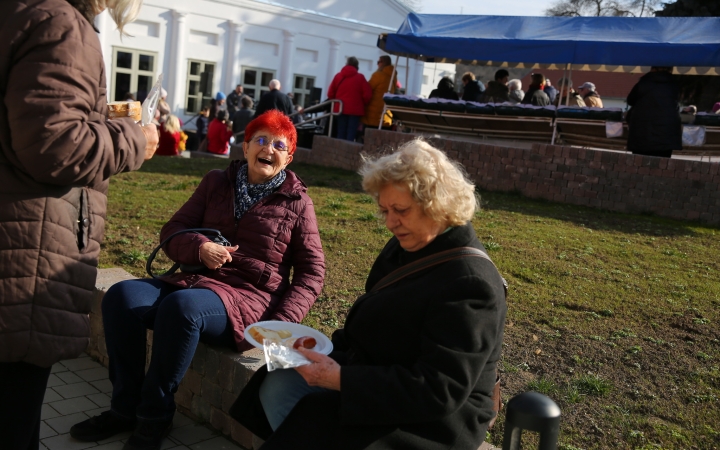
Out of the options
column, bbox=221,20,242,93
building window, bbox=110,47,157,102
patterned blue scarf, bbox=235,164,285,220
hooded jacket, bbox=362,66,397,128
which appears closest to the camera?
patterned blue scarf, bbox=235,164,285,220

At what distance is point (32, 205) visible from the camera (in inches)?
89.9

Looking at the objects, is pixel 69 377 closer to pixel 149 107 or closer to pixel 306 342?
pixel 306 342

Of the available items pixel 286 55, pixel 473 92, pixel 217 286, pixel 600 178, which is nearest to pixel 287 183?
pixel 217 286

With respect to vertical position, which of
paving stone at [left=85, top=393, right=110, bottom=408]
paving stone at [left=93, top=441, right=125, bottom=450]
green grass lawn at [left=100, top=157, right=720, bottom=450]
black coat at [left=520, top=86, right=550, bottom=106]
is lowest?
paving stone at [left=85, top=393, right=110, bottom=408]

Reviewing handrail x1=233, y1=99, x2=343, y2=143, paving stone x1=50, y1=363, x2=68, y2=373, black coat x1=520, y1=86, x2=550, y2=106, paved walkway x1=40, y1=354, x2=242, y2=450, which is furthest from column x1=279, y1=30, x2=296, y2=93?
paved walkway x1=40, y1=354, x2=242, y2=450

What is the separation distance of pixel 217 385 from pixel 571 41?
1014 cm

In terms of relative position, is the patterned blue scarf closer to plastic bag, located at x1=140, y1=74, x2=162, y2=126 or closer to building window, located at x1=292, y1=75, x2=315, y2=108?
plastic bag, located at x1=140, y1=74, x2=162, y2=126

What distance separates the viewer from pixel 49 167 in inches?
87.4

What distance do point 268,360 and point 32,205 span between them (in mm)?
908

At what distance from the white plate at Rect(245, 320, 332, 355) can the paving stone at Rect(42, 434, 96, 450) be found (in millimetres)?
993

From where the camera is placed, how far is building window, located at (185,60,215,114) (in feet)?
88.9

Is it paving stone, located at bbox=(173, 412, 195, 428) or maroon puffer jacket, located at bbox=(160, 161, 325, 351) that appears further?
paving stone, located at bbox=(173, 412, 195, 428)

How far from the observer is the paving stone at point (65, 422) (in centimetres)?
360

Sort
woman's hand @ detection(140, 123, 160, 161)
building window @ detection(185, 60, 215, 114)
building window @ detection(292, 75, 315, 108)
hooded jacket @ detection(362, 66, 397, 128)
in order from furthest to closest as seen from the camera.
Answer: building window @ detection(292, 75, 315, 108), building window @ detection(185, 60, 215, 114), hooded jacket @ detection(362, 66, 397, 128), woman's hand @ detection(140, 123, 160, 161)
